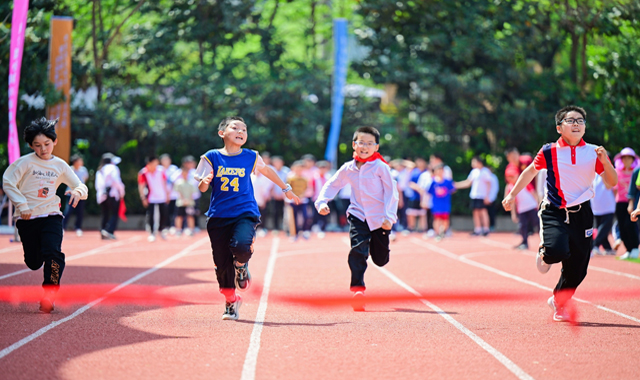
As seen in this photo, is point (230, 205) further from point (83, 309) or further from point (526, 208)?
point (526, 208)

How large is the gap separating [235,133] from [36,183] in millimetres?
2174

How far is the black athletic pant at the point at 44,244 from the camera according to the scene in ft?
23.5

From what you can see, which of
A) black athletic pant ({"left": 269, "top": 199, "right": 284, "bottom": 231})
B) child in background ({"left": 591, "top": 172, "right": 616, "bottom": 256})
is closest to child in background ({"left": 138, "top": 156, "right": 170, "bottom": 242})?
black athletic pant ({"left": 269, "top": 199, "right": 284, "bottom": 231})

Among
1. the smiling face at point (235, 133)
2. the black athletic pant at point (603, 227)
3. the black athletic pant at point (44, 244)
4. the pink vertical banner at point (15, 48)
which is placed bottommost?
the black athletic pant at point (603, 227)

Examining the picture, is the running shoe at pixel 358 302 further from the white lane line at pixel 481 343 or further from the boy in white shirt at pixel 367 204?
the white lane line at pixel 481 343

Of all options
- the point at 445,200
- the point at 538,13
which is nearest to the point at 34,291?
the point at 445,200

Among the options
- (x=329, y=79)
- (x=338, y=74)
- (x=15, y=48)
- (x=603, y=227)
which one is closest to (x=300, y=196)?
(x=338, y=74)

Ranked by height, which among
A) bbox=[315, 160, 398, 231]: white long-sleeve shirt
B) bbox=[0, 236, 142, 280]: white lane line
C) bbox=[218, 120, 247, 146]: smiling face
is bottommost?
bbox=[0, 236, 142, 280]: white lane line

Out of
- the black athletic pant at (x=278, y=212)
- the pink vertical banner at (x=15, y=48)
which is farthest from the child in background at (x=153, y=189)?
the pink vertical banner at (x=15, y=48)

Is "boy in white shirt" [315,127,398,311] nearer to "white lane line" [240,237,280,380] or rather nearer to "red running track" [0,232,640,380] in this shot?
"red running track" [0,232,640,380]

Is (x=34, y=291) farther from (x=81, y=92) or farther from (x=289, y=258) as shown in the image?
(x=81, y=92)

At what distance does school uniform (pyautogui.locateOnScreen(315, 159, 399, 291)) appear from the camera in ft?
25.3

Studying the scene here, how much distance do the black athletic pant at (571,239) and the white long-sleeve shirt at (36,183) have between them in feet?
15.2

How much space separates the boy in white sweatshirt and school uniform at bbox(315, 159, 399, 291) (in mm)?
2772
